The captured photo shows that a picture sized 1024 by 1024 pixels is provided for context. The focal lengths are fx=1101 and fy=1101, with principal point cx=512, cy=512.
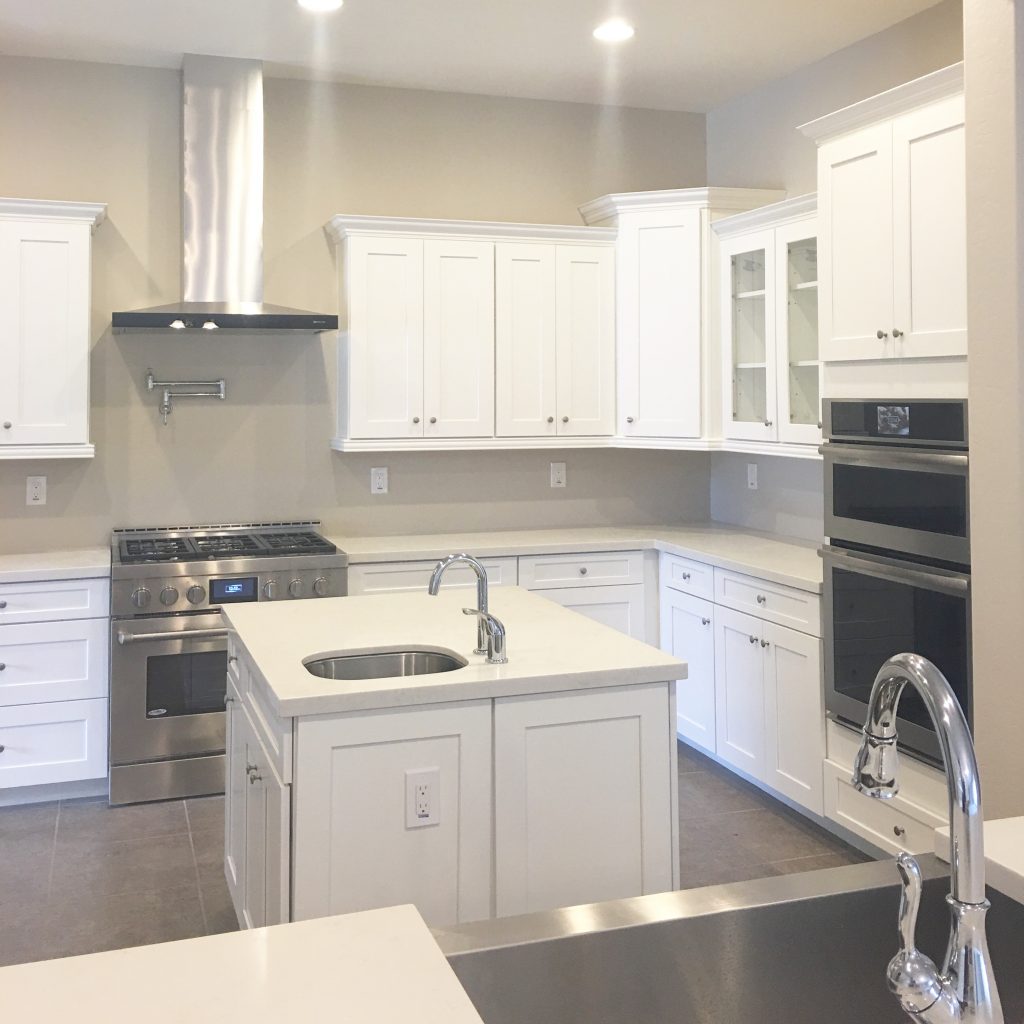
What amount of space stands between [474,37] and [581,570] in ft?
7.09

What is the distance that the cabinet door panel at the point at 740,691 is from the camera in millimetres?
4008

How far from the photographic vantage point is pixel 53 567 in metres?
4.01

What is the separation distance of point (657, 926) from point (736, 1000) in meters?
0.13

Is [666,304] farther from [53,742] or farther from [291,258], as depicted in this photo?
[53,742]

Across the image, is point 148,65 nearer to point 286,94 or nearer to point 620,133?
point 286,94

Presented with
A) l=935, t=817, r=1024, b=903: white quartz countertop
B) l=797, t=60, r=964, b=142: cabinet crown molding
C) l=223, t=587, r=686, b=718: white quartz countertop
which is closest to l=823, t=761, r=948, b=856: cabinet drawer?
l=223, t=587, r=686, b=718: white quartz countertop

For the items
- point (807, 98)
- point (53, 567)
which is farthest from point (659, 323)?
point (53, 567)

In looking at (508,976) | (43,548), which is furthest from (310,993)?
(43,548)

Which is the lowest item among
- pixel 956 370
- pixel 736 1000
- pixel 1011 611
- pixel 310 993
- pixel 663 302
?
pixel 736 1000

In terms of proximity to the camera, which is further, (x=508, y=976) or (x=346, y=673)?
(x=346, y=673)

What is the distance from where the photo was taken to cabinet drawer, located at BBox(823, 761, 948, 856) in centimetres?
318

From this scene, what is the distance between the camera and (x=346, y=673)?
2.52m

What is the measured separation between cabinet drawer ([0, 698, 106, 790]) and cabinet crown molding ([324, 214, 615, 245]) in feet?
7.02

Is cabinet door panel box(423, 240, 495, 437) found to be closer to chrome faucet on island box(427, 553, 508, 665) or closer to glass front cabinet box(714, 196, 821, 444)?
glass front cabinet box(714, 196, 821, 444)
